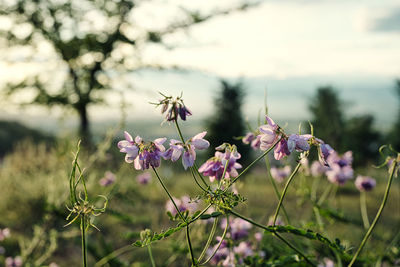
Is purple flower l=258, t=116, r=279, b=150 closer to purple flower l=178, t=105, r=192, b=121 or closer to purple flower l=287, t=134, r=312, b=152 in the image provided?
purple flower l=287, t=134, r=312, b=152

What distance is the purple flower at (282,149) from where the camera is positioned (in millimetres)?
1281

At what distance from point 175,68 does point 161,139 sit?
13722 millimetres

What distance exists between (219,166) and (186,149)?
15 centimetres

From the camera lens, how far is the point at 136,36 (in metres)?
14.6

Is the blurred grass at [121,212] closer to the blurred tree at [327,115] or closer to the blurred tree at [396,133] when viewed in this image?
the blurred tree at [327,115]

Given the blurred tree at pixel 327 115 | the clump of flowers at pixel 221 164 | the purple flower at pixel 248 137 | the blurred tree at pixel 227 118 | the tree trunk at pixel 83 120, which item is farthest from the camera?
the tree trunk at pixel 83 120

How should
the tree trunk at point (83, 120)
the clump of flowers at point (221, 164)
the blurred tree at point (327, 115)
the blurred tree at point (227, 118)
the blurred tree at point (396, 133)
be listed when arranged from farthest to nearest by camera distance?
the tree trunk at point (83, 120)
the blurred tree at point (396, 133)
the blurred tree at point (327, 115)
the blurred tree at point (227, 118)
the clump of flowers at point (221, 164)

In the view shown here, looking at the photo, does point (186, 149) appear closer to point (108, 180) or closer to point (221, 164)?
point (221, 164)

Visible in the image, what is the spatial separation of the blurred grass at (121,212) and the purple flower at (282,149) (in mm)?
868

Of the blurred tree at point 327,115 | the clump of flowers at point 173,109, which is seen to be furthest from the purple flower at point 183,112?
the blurred tree at point 327,115

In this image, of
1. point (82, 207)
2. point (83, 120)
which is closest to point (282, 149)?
point (82, 207)

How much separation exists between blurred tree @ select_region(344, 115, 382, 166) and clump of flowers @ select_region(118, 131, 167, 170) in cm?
1160

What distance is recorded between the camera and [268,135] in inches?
49.8

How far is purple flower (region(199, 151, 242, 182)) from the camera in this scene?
1.35m
